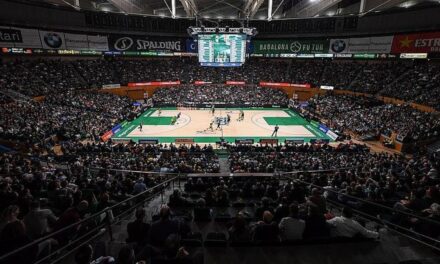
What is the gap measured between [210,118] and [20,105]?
2368 centimetres

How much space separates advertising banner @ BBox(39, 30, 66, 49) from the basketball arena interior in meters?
0.19

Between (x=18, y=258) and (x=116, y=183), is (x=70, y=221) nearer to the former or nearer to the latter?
(x=18, y=258)

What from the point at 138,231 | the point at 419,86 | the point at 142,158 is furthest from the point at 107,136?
the point at 419,86

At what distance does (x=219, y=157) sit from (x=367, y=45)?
38642 millimetres

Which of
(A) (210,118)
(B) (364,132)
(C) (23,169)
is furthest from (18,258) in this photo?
(A) (210,118)

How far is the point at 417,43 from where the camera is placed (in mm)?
38969

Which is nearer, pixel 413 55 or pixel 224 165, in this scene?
pixel 224 165

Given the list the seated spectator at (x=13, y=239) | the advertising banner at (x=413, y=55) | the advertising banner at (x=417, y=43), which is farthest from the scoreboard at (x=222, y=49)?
the seated spectator at (x=13, y=239)

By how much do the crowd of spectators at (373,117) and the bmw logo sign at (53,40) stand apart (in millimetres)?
43316

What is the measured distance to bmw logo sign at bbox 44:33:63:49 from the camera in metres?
42.2

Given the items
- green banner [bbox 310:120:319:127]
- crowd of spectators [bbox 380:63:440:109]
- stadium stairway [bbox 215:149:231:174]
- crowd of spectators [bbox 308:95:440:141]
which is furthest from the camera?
green banner [bbox 310:120:319:127]

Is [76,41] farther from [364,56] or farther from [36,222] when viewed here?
[364,56]

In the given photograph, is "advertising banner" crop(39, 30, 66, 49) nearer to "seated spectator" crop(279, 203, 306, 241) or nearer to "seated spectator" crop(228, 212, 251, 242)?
"seated spectator" crop(228, 212, 251, 242)

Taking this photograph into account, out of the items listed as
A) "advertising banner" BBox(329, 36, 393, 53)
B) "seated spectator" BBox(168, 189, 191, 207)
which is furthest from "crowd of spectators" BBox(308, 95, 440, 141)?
"seated spectator" BBox(168, 189, 191, 207)
